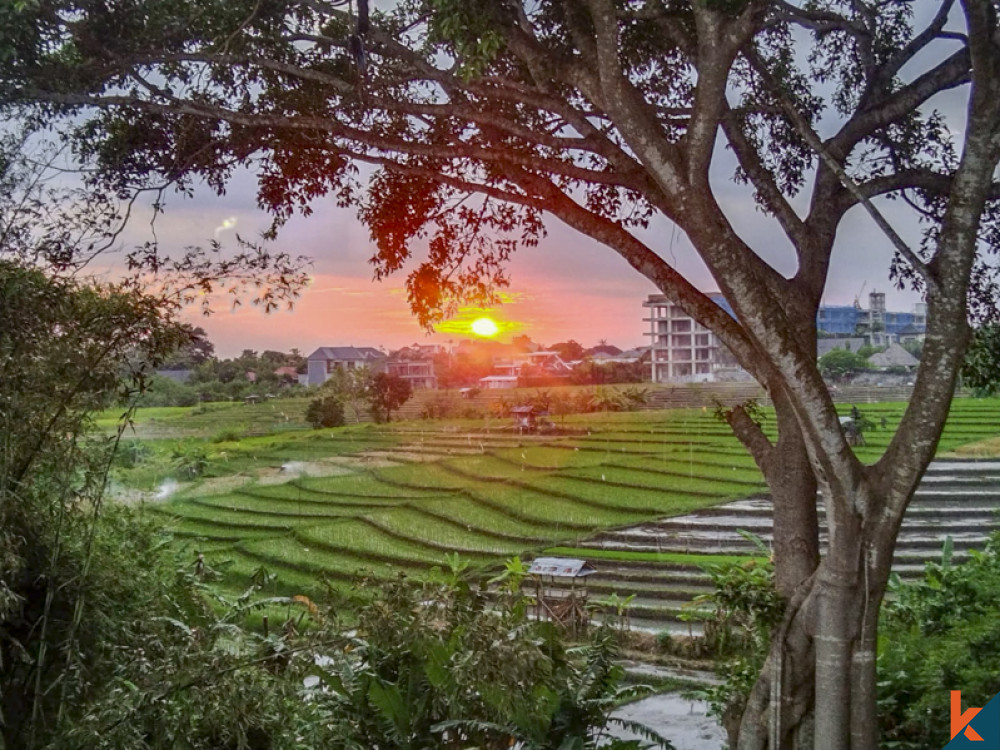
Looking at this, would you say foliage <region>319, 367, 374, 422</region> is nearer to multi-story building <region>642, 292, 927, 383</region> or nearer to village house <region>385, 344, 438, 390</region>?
village house <region>385, 344, 438, 390</region>

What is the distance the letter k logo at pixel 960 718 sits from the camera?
10.0 feet

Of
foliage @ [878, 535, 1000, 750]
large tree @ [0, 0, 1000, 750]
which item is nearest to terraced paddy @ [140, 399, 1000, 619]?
foliage @ [878, 535, 1000, 750]

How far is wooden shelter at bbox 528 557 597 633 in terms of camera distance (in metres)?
3.97

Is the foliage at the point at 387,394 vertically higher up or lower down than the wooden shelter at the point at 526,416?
higher up

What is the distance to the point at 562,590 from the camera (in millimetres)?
4062

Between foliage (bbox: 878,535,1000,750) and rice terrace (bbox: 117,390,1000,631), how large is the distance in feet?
0.88

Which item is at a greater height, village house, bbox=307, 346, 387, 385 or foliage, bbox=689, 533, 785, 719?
village house, bbox=307, 346, 387, 385

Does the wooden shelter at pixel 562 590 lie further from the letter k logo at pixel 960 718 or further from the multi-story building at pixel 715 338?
the letter k logo at pixel 960 718

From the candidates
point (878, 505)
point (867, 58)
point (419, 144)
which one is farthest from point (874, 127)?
point (419, 144)

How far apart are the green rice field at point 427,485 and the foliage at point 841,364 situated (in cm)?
51

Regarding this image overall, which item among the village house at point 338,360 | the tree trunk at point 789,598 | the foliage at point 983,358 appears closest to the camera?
the tree trunk at point 789,598

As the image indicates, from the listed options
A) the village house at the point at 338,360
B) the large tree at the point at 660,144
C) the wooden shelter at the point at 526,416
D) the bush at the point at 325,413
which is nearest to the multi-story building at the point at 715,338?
the large tree at the point at 660,144

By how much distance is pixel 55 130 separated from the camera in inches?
155

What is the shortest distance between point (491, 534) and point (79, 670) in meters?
1.90
